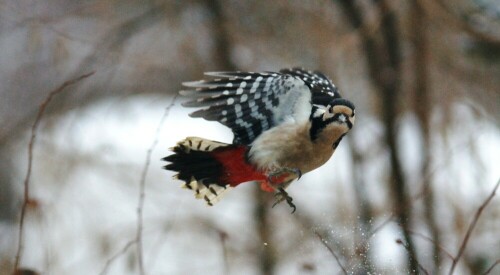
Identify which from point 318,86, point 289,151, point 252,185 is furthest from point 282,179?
point 252,185

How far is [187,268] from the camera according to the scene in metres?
7.72

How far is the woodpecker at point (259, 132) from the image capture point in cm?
396

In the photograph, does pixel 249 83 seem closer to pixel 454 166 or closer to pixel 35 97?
pixel 454 166

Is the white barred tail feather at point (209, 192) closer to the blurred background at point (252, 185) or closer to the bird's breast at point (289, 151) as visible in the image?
the bird's breast at point (289, 151)

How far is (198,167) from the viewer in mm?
4125

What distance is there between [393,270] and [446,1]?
304cm

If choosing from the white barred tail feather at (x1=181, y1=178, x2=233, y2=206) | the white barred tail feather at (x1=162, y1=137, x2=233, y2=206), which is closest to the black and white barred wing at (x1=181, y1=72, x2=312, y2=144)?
the white barred tail feather at (x1=162, y1=137, x2=233, y2=206)

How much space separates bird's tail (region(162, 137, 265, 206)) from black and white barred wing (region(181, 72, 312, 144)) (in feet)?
0.33

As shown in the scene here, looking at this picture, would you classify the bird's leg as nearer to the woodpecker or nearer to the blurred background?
the woodpecker

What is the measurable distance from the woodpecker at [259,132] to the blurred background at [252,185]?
2.15 meters

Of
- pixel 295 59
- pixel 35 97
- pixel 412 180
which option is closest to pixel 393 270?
pixel 412 180

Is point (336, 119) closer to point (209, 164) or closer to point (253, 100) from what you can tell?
point (253, 100)

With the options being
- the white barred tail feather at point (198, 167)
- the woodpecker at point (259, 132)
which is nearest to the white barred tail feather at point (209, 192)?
the white barred tail feather at point (198, 167)

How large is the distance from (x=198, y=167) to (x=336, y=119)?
691mm
